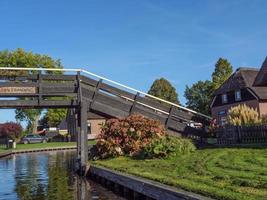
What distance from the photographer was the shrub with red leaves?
83125 millimetres

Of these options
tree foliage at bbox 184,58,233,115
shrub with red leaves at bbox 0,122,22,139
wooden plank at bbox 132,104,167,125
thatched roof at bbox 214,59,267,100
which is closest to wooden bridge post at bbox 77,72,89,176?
wooden plank at bbox 132,104,167,125

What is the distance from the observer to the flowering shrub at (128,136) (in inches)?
960

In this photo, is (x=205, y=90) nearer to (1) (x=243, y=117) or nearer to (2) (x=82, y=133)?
(1) (x=243, y=117)

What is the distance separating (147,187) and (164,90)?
9366 centimetres

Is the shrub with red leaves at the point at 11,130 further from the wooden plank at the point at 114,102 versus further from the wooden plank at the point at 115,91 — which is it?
the wooden plank at the point at 115,91

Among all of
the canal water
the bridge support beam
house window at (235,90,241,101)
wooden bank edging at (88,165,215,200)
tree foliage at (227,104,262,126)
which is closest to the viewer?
wooden bank edging at (88,165,215,200)

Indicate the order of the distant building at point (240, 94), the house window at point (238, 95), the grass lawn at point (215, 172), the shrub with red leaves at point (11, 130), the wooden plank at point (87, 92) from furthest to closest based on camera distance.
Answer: the shrub with red leaves at point (11, 130)
the house window at point (238, 95)
the distant building at point (240, 94)
the wooden plank at point (87, 92)
the grass lawn at point (215, 172)

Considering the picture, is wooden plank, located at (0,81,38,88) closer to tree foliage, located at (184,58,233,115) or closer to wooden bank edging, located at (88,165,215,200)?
wooden bank edging, located at (88,165,215,200)

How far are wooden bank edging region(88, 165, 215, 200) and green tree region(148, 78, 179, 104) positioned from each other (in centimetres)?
8661

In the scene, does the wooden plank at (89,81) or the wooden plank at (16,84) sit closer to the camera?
the wooden plank at (16,84)

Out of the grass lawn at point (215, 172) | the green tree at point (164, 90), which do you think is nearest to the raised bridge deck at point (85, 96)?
the grass lawn at point (215, 172)

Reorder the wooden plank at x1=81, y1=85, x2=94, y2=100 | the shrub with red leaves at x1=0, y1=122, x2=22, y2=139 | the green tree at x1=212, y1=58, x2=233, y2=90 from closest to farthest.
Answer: the wooden plank at x1=81, y1=85, x2=94, y2=100 → the green tree at x1=212, y1=58, x2=233, y2=90 → the shrub with red leaves at x1=0, y1=122, x2=22, y2=139

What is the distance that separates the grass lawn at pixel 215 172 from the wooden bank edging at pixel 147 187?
13.3 inches

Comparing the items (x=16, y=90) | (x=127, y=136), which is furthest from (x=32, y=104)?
(x=127, y=136)
